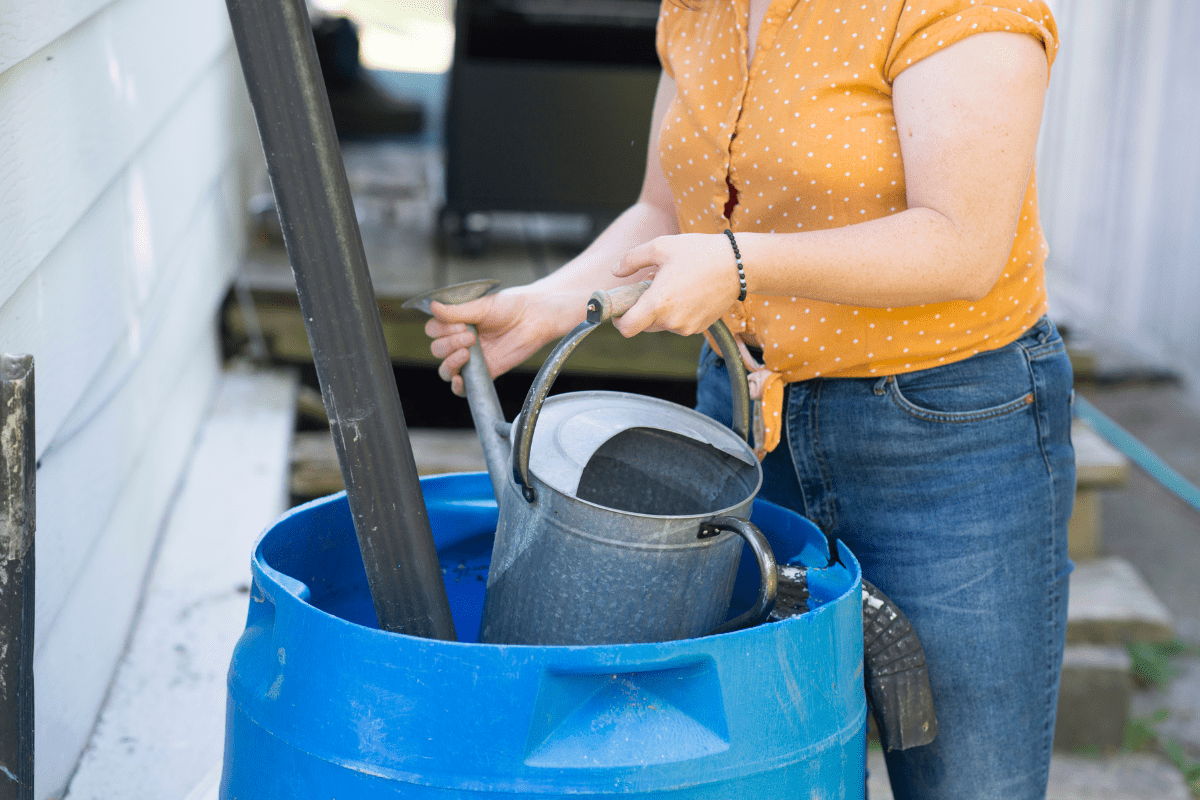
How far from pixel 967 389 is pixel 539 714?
0.58 m

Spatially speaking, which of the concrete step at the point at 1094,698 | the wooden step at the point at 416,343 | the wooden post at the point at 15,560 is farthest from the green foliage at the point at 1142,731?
the wooden post at the point at 15,560

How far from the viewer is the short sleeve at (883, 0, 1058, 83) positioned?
95cm

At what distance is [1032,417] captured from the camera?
3.76ft

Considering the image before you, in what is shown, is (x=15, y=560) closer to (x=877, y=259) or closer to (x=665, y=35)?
(x=877, y=259)

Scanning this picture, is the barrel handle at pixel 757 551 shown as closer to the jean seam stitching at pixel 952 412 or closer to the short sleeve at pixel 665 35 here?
the jean seam stitching at pixel 952 412

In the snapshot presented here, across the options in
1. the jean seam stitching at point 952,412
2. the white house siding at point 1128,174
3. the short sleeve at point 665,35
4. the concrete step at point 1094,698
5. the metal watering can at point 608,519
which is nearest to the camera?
the metal watering can at point 608,519

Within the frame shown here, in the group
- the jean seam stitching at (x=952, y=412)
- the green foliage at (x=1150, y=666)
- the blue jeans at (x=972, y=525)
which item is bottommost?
the green foliage at (x=1150, y=666)

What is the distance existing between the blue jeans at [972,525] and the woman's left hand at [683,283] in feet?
1.02

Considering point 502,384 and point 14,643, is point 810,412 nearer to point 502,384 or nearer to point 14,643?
point 14,643

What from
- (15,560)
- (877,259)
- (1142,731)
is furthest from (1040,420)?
(1142,731)

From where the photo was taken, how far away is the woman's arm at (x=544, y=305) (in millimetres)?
1085

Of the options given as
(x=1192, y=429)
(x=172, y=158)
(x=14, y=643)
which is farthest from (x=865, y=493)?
(x=1192, y=429)

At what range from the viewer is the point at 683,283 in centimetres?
89

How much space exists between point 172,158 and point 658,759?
1.71 meters
